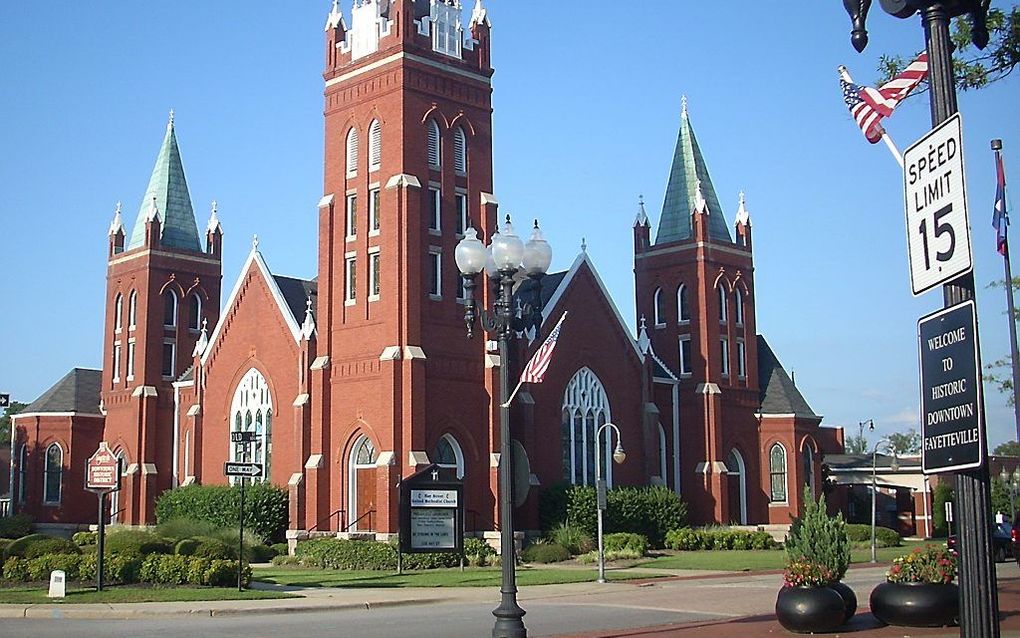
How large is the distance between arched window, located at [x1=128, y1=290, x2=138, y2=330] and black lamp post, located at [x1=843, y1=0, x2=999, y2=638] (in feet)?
186

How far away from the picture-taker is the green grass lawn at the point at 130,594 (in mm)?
24156

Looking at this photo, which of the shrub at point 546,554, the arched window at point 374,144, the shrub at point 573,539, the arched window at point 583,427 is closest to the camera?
the shrub at point 546,554

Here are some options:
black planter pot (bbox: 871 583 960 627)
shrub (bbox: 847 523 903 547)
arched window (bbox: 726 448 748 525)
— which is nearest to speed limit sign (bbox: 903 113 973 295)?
black planter pot (bbox: 871 583 960 627)

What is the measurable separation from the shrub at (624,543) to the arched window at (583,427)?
→ 585cm

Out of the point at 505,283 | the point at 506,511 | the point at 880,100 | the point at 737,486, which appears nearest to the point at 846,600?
the point at 506,511

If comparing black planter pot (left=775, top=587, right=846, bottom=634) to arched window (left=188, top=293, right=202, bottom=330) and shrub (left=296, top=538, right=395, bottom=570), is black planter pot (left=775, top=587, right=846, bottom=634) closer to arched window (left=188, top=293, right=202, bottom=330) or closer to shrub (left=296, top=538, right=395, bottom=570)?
shrub (left=296, top=538, right=395, bottom=570)

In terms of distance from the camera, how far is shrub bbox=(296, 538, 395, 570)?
36344mm

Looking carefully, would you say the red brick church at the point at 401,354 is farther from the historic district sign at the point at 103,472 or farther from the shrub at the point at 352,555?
the historic district sign at the point at 103,472

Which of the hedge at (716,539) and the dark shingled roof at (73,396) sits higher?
the dark shingled roof at (73,396)

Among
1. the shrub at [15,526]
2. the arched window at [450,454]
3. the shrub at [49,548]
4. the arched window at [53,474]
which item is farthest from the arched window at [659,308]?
the shrub at [49,548]

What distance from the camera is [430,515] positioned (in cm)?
3127

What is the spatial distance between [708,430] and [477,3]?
22698 mm

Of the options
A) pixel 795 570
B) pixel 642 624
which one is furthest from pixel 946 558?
pixel 642 624

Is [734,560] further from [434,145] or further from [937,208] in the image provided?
[937,208]
